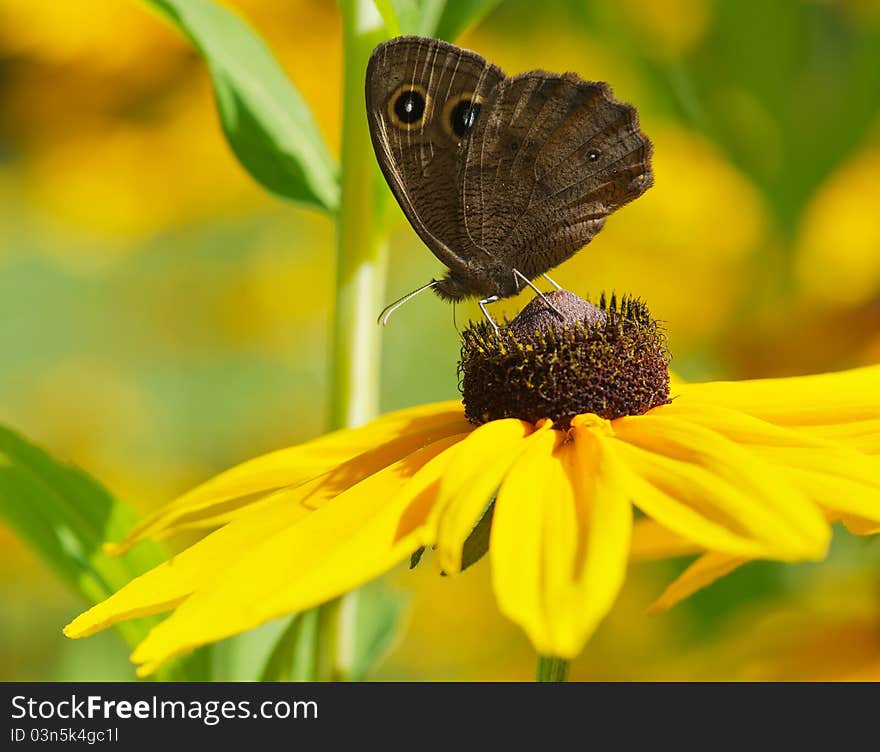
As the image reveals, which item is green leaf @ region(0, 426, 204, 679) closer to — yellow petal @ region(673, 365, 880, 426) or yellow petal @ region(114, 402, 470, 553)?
yellow petal @ region(114, 402, 470, 553)

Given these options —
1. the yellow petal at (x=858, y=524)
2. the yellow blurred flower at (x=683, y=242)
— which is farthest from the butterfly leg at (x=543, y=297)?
the yellow blurred flower at (x=683, y=242)

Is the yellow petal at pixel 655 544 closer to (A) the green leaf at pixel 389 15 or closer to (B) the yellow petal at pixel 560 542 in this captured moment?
(B) the yellow petal at pixel 560 542

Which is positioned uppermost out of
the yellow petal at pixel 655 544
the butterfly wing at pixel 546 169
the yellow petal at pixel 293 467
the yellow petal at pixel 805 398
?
the butterfly wing at pixel 546 169

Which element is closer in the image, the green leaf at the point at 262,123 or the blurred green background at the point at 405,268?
the green leaf at the point at 262,123

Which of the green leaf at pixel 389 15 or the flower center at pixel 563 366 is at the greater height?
the green leaf at pixel 389 15

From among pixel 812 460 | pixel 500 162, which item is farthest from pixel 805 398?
pixel 500 162

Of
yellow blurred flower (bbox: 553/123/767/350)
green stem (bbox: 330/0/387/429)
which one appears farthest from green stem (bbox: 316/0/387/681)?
yellow blurred flower (bbox: 553/123/767/350)

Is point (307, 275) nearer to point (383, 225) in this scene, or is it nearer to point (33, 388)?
point (33, 388)

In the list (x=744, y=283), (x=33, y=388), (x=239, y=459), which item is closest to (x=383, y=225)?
(x=744, y=283)
